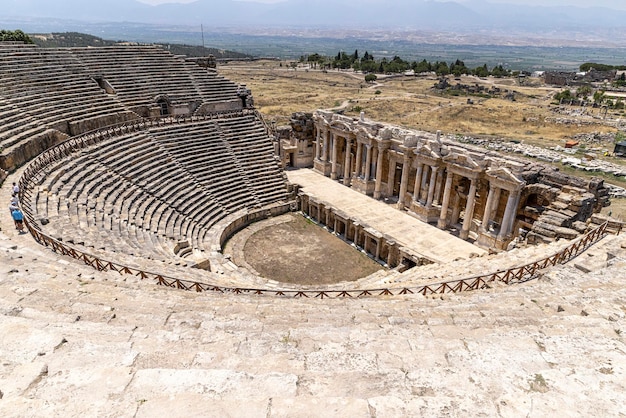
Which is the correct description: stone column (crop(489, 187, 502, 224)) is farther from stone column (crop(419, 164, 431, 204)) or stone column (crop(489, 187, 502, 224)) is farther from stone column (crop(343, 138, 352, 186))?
stone column (crop(343, 138, 352, 186))

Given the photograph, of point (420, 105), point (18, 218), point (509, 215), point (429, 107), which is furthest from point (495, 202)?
point (420, 105)

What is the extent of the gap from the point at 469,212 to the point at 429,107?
5014 centimetres

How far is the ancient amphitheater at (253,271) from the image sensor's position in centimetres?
555

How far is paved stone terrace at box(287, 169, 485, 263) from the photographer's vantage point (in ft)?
79.3

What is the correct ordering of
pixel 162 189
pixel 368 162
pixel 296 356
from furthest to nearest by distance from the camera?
pixel 368 162 → pixel 162 189 → pixel 296 356

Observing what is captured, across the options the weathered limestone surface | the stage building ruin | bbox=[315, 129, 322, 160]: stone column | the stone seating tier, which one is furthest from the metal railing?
bbox=[315, 129, 322, 160]: stone column

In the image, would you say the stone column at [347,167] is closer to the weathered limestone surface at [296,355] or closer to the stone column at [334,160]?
the stone column at [334,160]

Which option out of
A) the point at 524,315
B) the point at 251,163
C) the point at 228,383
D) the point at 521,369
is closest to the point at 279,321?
the point at 228,383

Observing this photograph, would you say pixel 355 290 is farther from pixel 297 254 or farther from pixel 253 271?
pixel 297 254

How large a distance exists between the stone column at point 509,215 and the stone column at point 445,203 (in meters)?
3.73

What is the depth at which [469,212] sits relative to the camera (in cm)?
2527

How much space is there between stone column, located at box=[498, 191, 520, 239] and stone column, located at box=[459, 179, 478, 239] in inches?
80.5

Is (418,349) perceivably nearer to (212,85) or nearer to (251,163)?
(251,163)

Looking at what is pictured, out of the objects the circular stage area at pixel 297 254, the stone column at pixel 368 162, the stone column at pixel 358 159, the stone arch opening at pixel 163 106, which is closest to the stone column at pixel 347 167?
the stone column at pixel 358 159
